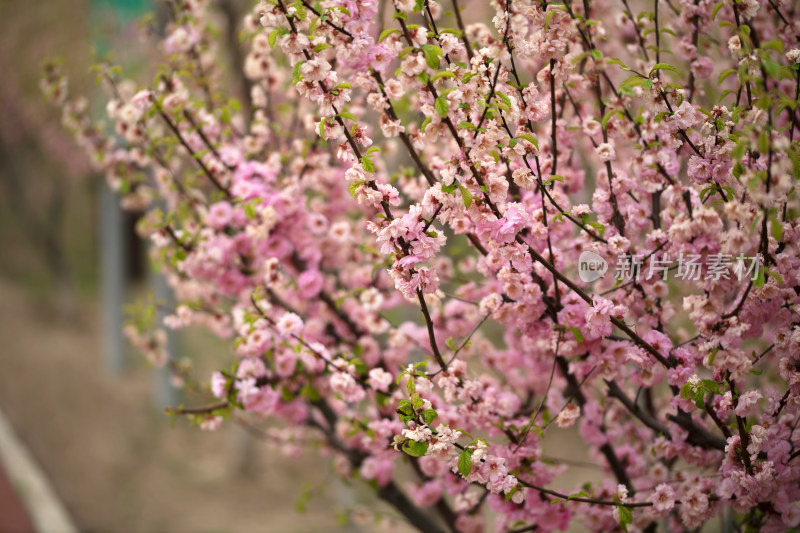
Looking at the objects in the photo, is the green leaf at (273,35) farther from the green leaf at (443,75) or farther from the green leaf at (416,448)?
the green leaf at (416,448)

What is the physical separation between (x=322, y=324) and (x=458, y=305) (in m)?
0.52

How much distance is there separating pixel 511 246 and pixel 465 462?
1.67 ft

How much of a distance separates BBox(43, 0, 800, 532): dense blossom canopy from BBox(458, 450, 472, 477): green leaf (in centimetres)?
2

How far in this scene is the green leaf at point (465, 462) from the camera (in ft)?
4.64

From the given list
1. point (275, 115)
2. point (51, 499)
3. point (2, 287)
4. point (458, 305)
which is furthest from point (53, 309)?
point (458, 305)

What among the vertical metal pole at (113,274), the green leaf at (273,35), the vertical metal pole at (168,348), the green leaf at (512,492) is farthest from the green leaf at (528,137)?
the vertical metal pole at (113,274)

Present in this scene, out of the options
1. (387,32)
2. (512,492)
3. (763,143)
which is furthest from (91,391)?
(763,143)

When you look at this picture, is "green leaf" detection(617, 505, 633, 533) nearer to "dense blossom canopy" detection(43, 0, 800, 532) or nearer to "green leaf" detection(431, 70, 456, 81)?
"dense blossom canopy" detection(43, 0, 800, 532)

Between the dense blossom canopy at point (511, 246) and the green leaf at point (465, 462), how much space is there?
15 mm

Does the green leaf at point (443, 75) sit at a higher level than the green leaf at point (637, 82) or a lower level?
lower

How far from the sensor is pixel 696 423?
5.96 feet

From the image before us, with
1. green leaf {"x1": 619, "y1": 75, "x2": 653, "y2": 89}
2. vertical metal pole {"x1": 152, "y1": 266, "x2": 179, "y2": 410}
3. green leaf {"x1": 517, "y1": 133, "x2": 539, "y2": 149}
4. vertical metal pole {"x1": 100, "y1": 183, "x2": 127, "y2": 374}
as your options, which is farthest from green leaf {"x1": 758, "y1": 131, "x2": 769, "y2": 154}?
vertical metal pole {"x1": 100, "y1": 183, "x2": 127, "y2": 374}

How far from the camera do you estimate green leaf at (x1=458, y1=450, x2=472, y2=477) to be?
1.42m

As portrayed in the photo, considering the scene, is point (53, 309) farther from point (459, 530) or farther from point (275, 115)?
point (459, 530)
